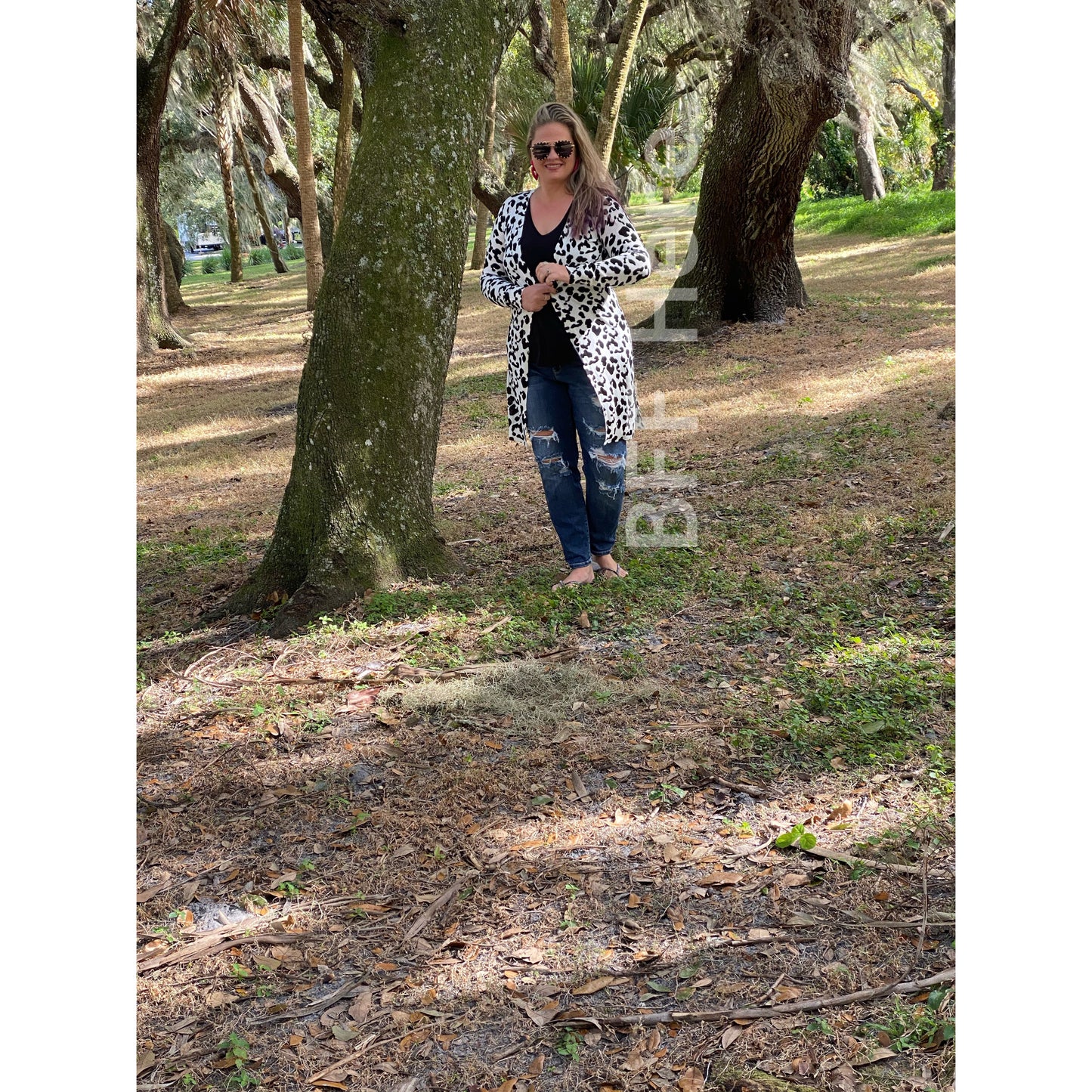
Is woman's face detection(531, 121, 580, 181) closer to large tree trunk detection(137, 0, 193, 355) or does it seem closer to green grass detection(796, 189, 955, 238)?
large tree trunk detection(137, 0, 193, 355)

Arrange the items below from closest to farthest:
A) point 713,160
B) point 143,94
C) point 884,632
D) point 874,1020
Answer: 1. point 874,1020
2. point 884,632
3. point 713,160
4. point 143,94

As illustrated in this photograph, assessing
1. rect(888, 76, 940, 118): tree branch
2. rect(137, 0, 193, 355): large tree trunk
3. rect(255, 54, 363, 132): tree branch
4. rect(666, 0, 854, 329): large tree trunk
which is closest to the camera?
rect(666, 0, 854, 329): large tree trunk

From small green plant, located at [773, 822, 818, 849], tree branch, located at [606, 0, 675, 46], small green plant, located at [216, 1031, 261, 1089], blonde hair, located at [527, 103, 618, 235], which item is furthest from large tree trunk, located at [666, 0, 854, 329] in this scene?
small green plant, located at [216, 1031, 261, 1089]

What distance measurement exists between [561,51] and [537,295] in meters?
4.00

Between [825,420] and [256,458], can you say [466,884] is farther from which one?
[256,458]

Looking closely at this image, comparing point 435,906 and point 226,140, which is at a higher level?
point 226,140

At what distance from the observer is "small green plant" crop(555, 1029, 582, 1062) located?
2256 millimetres

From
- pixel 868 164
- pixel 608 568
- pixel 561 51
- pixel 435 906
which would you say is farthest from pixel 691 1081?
pixel 868 164

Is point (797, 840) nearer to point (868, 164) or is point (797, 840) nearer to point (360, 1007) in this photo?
point (360, 1007)

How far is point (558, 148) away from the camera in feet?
14.2

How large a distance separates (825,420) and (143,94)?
10.1m

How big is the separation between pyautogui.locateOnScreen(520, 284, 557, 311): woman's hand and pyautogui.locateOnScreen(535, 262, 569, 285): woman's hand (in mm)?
29

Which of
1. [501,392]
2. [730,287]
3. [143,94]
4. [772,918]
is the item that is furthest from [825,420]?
[143,94]

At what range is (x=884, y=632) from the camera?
4203mm
